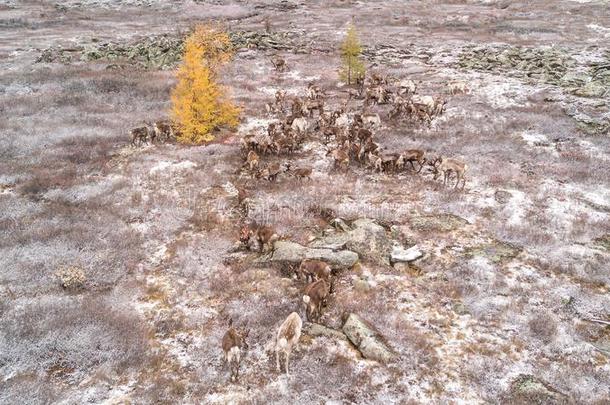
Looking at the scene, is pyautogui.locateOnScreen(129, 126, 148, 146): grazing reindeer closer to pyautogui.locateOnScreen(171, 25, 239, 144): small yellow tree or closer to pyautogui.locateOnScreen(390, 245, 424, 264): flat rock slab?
pyautogui.locateOnScreen(171, 25, 239, 144): small yellow tree

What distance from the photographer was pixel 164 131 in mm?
26609

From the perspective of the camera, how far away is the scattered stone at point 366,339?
1159 cm

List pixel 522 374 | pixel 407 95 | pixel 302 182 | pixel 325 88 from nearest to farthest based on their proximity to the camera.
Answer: pixel 522 374 < pixel 302 182 < pixel 407 95 < pixel 325 88

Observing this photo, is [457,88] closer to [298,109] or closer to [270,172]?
[298,109]

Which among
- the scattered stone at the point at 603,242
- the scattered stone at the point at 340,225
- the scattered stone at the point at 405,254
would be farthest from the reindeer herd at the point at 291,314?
the scattered stone at the point at 603,242

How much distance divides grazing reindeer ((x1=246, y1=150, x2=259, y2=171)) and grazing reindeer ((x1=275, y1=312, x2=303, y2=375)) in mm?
11504

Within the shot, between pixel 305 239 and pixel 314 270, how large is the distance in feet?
9.00

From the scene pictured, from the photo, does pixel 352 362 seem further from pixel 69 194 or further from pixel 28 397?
pixel 69 194

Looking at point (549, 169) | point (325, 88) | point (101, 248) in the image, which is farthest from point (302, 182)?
point (325, 88)

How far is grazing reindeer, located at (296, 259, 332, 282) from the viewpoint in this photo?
45.9 ft

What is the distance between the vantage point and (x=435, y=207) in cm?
1914

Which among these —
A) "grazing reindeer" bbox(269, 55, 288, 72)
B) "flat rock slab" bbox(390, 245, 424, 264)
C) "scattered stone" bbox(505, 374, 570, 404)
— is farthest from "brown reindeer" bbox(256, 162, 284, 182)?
"grazing reindeer" bbox(269, 55, 288, 72)

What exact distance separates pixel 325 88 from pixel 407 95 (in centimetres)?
661

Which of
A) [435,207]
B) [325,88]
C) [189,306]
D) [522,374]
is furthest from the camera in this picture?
[325,88]
